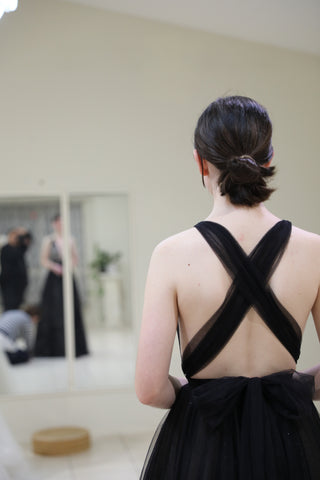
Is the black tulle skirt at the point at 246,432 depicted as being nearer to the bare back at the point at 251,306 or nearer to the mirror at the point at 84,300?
the bare back at the point at 251,306

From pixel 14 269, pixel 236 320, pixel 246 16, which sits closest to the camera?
pixel 236 320

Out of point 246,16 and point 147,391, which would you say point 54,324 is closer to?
point 246,16

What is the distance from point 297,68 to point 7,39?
86.6 inches

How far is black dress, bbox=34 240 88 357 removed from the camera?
501 centimetres

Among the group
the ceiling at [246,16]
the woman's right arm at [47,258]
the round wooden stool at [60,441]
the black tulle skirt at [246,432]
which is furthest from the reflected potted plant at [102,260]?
the black tulle skirt at [246,432]

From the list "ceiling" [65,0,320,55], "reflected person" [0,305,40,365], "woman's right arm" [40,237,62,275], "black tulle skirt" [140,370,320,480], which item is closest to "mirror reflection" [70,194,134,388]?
"woman's right arm" [40,237,62,275]

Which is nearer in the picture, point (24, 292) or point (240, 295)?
point (240, 295)

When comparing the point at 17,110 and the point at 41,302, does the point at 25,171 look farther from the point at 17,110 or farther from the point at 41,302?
the point at 41,302

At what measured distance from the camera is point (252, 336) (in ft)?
3.96

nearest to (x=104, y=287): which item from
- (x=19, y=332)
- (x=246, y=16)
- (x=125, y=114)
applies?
(x=19, y=332)

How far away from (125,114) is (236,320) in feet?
13.3

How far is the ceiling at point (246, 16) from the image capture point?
3996 millimetres

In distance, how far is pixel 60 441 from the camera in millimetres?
4512

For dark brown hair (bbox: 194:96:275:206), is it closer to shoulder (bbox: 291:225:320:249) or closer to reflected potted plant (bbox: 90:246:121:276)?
shoulder (bbox: 291:225:320:249)
